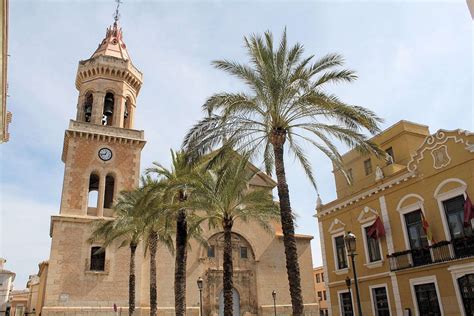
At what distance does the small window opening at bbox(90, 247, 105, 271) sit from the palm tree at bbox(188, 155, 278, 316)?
13.0 metres

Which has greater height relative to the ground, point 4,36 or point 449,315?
point 4,36

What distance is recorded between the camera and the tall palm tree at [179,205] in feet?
64.1

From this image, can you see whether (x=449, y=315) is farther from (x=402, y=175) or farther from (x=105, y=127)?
(x=105, y=127)

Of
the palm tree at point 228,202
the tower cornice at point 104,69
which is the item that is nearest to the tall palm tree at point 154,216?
the palm tree at point 228,202

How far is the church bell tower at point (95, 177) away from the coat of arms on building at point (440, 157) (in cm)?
2140

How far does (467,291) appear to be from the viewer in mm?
16547

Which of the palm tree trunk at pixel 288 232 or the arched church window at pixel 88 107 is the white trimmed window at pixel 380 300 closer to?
the palm tree trunk at pixel 288 232

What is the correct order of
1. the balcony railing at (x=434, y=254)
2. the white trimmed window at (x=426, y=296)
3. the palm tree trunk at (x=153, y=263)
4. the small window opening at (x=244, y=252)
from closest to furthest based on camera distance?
the balcony railing at (x=434, y=254) < the white trimmed window at (x=426, y=296) < the palm tree trunk at (x=153, y=263) < the small window opening at (x=244, y=252)

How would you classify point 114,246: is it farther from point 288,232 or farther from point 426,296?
point 426,296

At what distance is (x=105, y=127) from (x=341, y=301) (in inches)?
839

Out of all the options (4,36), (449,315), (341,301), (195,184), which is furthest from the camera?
(341,301)

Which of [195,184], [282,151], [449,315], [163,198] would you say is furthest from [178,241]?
[449,315]

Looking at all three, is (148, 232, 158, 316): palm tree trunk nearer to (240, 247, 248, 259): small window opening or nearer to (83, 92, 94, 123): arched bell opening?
(240, 247, 248, 259): small window opening

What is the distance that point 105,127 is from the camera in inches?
1289
